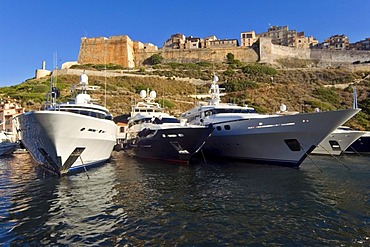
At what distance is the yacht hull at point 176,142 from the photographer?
723 inches

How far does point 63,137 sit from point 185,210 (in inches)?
317

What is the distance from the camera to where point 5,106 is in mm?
38875

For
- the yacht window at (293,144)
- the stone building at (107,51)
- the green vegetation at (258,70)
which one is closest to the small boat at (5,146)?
the yacht window at (293,144)

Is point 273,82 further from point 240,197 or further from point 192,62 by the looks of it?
point 240,197

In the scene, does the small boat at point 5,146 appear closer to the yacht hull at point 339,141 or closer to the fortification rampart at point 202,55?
the yacht hull at point 339,141

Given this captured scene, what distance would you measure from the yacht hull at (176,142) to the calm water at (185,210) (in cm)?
387

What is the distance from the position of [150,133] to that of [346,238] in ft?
52.7

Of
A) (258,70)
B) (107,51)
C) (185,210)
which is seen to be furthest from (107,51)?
(185,210)

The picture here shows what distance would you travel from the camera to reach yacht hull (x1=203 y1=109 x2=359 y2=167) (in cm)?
1674

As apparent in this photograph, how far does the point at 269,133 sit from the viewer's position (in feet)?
60.1

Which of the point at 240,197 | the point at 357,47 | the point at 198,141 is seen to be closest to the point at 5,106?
the point at 198,141

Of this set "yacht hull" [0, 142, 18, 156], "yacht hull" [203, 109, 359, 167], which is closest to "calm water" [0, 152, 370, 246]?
"yacht hull" [203, 109, 359, 167]

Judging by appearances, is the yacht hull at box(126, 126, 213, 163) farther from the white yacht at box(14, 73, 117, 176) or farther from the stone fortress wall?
the stone fortress wall

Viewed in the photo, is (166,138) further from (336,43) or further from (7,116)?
(336,43)
